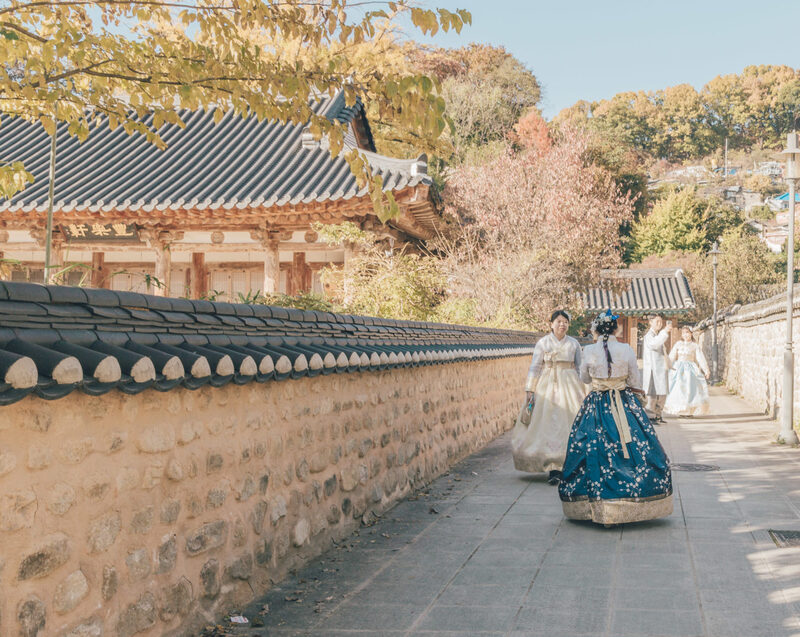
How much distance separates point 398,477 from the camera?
806 cm

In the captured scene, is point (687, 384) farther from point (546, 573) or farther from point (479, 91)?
point (479, 91)

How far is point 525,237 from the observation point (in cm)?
2245

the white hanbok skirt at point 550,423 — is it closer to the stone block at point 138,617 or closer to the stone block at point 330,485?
the stone block at point 330,485

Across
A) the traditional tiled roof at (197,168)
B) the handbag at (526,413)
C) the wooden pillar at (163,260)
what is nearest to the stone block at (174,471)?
the handbag at (526,413)

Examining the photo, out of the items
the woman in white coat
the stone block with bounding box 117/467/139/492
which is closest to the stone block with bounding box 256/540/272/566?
the stone block with bounding box 117/467/139/492

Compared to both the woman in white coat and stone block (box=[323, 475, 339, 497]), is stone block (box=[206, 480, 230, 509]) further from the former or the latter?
the woman in white coat

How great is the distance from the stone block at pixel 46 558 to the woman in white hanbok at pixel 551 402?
20.9 ft

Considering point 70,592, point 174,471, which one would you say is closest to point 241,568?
point 174,471

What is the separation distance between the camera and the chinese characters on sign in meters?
15.5

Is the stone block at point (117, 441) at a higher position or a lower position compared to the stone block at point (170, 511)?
higher

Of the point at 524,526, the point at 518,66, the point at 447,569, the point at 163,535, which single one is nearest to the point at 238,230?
the point at 524,526

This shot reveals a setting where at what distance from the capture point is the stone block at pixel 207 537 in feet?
14.1

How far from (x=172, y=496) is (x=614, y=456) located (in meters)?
4.08

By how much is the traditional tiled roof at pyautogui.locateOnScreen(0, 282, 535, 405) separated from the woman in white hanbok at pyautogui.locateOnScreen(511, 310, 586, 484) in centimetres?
297
